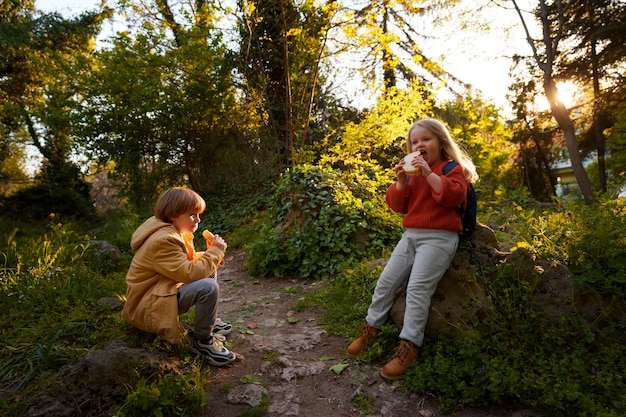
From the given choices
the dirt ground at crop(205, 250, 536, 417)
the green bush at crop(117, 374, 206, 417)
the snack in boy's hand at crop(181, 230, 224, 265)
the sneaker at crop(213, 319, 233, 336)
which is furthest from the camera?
the sneaker at crop(213, 319, 233, 336)

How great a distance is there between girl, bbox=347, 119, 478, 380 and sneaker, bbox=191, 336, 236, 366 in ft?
3.22

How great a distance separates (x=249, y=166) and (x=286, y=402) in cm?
888

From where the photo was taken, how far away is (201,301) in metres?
2.66

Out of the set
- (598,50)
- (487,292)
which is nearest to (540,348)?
(487,292)

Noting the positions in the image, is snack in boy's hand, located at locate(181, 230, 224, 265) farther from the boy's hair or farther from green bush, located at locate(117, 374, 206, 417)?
green bush, located at locate(117, 374, 206, 417)

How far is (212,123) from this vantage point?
36.3ft

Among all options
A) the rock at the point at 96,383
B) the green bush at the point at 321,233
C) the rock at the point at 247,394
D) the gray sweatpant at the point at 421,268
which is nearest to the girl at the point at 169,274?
the rock at the point at 96,383

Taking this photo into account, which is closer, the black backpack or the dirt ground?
the dirt ground

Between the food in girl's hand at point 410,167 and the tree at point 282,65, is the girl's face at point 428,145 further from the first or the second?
the tree at point 282,65

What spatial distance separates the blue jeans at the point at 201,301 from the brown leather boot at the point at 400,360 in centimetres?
132

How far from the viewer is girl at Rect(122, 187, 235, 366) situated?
2506 mm

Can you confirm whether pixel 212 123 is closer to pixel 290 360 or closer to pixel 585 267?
pixel 290 360

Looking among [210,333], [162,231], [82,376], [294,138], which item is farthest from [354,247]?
[294,138]

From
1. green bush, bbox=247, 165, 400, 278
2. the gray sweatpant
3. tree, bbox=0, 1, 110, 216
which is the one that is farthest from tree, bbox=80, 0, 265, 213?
the gray sweatpant
